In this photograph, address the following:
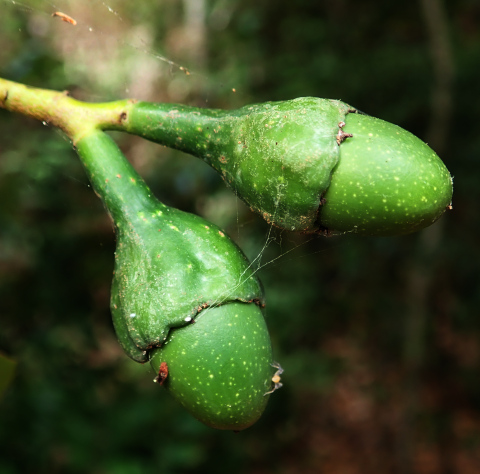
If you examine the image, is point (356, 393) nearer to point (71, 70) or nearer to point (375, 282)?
point (375, 282)

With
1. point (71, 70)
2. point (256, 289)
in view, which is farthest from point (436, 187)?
point (71, 70)

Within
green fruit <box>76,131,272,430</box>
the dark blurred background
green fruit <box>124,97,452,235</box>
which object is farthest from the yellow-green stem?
the dark blurred background

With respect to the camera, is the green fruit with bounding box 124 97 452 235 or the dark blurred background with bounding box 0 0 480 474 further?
the dark blurred background with bounding box 0 0 480 474

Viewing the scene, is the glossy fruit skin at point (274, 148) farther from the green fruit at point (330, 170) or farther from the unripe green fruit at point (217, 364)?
the unripe green fruit at point (217, 364)

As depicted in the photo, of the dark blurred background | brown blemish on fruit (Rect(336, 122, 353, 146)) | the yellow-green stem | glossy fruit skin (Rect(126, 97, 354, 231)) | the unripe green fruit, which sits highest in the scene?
brown blemish on fruit (Rect(336, 122, 353, 146))

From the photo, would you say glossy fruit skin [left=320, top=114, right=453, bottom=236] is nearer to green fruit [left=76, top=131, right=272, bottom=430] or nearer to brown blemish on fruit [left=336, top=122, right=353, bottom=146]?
brown blemish on fruit [left=336, top=122, right=353, bottom=146]

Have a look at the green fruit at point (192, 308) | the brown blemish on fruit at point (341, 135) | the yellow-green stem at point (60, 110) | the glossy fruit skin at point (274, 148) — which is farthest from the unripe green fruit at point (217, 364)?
the yellow-green stem at point (60, 110)

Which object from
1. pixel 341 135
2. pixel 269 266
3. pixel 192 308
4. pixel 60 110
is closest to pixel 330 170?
pixel 341 135
